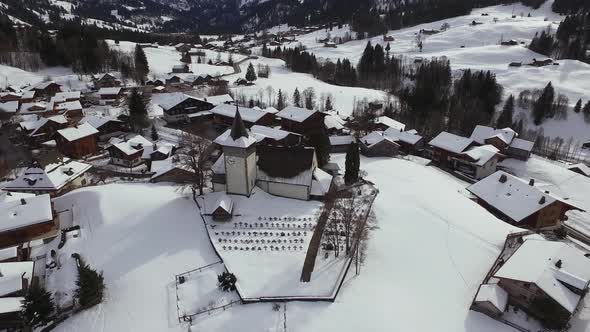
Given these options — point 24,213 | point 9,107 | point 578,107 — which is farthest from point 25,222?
point 578,107

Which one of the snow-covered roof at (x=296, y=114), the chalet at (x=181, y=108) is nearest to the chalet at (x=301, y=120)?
the snow-covered roof at (x=296, y=114)

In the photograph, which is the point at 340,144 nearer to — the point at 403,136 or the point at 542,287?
the point at 403,136

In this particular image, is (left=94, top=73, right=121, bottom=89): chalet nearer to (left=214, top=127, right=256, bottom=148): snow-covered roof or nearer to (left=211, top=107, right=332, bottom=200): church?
(left=211, top=107, right=332, bottom=200): church

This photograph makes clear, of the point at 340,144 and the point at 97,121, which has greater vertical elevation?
the point at 97,121

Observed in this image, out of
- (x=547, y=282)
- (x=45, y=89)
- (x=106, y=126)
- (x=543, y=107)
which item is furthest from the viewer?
(x=543, y=107)

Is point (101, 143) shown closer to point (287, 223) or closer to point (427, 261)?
point (287, 223)

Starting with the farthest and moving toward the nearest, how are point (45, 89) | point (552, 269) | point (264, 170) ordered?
1. point (45, 89)
2. point (264, 170)
3. point (552, 269)

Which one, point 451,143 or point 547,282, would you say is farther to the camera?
point 451,143
